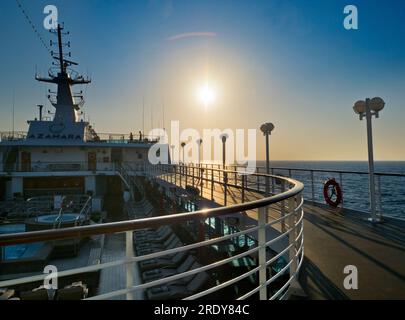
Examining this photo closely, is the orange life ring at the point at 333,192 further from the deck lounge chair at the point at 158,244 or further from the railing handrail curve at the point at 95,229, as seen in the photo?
the deck lounge chair at the point at 158,244

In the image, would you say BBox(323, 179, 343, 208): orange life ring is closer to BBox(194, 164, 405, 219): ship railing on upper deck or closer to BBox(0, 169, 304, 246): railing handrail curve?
BBox(194, 164, 405, 219): ship railing on upper deck

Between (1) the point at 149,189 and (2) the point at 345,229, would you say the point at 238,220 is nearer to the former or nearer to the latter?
(2) the point at 345,229

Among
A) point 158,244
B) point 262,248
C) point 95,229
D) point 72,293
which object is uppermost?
point 95,229

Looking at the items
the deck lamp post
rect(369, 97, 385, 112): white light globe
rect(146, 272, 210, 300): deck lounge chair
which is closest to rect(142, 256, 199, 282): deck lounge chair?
rect(146, 272, 210, 300): deck lounge chair

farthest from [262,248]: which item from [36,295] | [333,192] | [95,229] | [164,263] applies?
[164,263]

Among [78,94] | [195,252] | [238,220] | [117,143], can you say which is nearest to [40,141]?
[117,143]

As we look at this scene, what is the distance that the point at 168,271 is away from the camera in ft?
35.1

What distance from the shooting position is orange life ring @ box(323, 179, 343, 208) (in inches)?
305

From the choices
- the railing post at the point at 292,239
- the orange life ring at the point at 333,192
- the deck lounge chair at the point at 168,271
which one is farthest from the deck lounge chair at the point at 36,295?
the orange life ring at the point at 333,192

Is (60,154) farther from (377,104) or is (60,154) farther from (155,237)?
(377,104)

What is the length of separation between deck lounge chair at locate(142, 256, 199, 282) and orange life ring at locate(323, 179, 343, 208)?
5.28 metres

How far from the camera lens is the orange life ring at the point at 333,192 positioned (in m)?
7.74

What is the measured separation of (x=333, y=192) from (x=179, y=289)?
571 centimetres

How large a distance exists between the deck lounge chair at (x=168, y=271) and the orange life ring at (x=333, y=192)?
528cm
